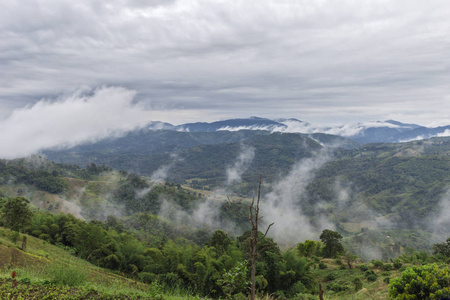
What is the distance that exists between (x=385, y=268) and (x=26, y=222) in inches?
1654

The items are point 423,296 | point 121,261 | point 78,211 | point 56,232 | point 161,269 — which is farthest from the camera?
point 78,211

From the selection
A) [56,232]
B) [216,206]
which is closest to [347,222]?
[216,206]

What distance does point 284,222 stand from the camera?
180 m

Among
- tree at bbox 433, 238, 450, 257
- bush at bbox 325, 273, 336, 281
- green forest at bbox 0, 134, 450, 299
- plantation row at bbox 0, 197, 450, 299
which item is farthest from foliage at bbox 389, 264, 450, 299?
tree at bbox 433, 238, 450, 257

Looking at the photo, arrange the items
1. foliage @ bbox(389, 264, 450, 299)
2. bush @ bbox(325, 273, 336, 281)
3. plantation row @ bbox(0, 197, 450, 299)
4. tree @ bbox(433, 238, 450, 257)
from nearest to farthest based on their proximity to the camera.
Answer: foliage @ bbox(389, 264, 450, 299) → plantation row @ bbox(0, 197, 450, 299) → bush @ bbox(325, 273, 336, 281) → tree @ bbox(433, 238, 450, 257)

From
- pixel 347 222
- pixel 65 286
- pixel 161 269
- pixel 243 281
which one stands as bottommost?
pixel 347 222

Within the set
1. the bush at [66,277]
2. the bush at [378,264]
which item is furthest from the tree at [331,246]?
the bush at [66,277]

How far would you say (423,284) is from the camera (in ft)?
23.2

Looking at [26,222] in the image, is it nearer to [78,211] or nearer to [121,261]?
[121,261]

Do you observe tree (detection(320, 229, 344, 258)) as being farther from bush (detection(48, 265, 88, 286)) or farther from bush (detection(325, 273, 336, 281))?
bush (detection(48, 265, 88, 286))

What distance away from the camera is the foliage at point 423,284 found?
6855 millimetres

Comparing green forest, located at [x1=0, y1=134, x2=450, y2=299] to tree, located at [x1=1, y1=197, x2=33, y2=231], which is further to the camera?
tree, located at [x1=1, y1=197, x2=33, y2=231]

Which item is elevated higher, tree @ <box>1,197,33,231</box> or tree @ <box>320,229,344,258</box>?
tree @ <box>1,197,33,231</box>

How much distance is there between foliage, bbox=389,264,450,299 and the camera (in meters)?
6.86
